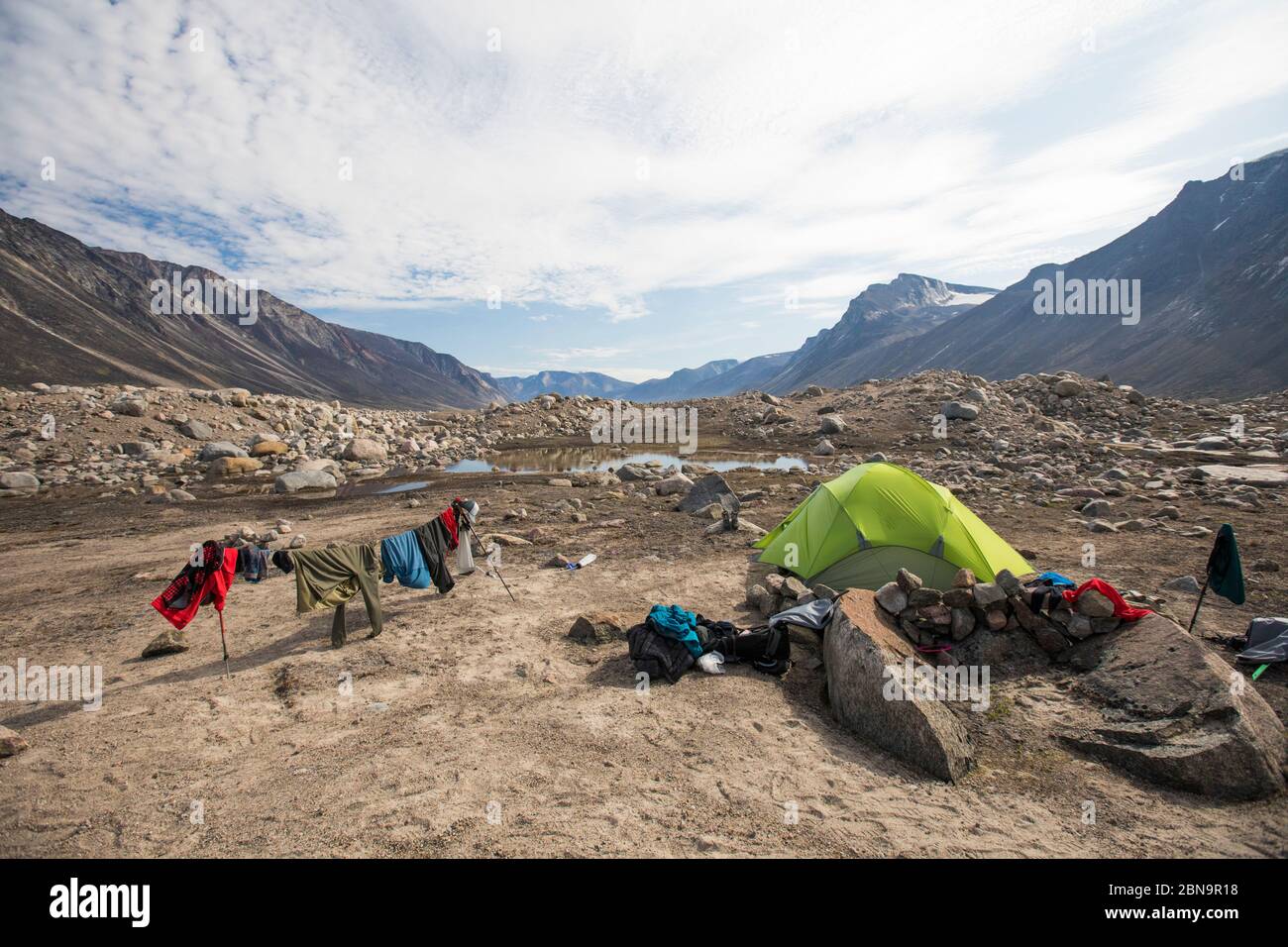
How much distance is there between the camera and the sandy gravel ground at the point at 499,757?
399cm

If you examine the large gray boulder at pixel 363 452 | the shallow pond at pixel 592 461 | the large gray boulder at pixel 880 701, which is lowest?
the large gray boulder at pixel 880 701

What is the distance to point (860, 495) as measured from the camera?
9.09 meters

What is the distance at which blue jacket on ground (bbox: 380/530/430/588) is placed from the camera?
27.6 ft

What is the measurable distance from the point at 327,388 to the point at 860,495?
20500cm

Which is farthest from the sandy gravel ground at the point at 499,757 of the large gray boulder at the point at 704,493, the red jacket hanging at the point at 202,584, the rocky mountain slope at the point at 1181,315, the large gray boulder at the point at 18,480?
the rocky mountain slope at the point at 1181,315

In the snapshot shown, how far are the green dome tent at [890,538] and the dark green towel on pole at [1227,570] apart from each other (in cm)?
221

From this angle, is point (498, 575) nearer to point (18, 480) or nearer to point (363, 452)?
point (363, 452)

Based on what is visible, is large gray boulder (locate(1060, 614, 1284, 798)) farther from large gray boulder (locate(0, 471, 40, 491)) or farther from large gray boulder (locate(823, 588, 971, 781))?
large gray boulder (locate(0, 471, 40, 491))

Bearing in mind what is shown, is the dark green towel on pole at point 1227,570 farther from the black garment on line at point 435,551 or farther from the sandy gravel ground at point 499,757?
the black garment on line at point 435,551

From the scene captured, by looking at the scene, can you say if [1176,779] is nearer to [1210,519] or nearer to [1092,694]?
[1092,694]

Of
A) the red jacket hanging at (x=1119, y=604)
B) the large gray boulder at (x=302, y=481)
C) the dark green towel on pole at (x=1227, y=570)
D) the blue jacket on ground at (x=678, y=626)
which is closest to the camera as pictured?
the red jacket hanging at (x=1119, y=604)

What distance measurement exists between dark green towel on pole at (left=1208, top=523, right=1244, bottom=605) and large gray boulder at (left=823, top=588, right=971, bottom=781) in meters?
3.73

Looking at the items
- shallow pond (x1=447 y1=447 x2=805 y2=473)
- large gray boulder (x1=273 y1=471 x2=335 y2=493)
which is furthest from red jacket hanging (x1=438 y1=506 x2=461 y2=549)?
shallow pond (x1=447 y1=447 x2=805 y2=473)
